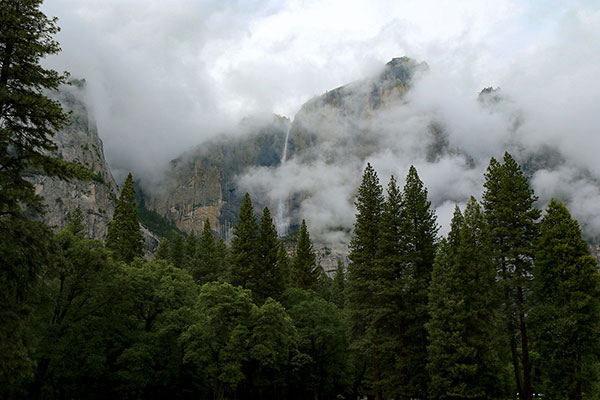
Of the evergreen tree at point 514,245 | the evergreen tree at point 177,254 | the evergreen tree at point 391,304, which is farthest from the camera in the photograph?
the evergreen tree at point 177,254

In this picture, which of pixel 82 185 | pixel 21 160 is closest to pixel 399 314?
pixel 21 160

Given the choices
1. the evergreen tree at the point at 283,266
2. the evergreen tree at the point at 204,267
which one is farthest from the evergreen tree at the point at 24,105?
the evergreen tree at the point at 204,267

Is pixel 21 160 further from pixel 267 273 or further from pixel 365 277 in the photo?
pixel 267 273

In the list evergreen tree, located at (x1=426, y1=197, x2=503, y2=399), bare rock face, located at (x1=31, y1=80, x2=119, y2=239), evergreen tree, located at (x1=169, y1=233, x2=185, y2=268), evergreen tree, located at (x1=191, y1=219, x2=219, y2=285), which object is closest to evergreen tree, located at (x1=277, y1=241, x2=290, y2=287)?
evergreen tree, located at (x1=191, y1=219, x2=219, y2=285)

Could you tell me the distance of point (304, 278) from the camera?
180 feet

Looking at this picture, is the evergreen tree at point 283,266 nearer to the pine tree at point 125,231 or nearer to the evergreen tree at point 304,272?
the evergreen tree at point 304,272

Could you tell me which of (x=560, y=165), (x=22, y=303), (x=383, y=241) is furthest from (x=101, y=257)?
(x=560, y=165)

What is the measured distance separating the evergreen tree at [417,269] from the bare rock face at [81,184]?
333 ft

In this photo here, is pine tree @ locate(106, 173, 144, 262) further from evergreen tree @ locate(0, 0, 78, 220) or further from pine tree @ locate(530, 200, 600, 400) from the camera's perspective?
pine tree @ locate(530, 200, 600, 400)

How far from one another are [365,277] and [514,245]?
10535 millimetres

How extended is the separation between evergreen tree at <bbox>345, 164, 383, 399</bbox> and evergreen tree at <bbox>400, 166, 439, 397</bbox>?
2333 millimetres

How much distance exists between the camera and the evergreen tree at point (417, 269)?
28.1 metres

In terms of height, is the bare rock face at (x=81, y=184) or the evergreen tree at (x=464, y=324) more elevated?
the bare rock face at (x=81, y=184)

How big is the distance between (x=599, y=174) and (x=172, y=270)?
222 meters
